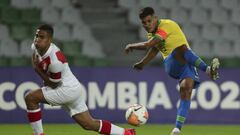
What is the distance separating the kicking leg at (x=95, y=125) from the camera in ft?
25.6

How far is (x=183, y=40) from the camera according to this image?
30.1ft

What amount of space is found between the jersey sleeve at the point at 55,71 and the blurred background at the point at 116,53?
441 centimetres

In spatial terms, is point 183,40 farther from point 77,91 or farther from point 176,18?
point 176,18

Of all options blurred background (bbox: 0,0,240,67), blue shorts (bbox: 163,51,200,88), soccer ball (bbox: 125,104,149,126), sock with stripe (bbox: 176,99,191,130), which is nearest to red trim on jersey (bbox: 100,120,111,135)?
soccer ball (bbox: 125,104,149,126)

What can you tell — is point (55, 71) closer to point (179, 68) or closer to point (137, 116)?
point (137, 116)

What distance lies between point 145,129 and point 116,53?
10.2ft

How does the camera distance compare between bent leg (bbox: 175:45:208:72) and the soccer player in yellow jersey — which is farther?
bent leg (bbox: 175:45:208:72)

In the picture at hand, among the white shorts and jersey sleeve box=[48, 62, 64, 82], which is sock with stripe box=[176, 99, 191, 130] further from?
jersey sleeve box=[48, 62, 64, 82]

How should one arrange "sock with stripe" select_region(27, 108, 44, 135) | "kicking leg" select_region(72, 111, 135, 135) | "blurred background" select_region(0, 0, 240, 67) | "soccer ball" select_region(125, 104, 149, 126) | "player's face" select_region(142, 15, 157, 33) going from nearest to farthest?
"kicking leg" select_region(72, 111, 135, 135) → "sock with stripe" select_region(27, 108, 44, 135) → "soccer ball" select_region(125, 104, 149, 126) → "player's face" select_region(142, 15, 157, 33) → "blurred background" select_region(0, 0, 240, 67)

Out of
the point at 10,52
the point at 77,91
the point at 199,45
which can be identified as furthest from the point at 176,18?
the point at 77,91

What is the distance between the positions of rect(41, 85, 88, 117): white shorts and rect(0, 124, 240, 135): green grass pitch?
7.90 ft

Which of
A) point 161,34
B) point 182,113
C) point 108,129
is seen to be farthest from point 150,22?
point 108,129

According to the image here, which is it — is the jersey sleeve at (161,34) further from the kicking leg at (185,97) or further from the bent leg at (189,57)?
the kicking leg at (185,97)

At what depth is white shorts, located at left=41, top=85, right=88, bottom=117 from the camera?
7.81m
